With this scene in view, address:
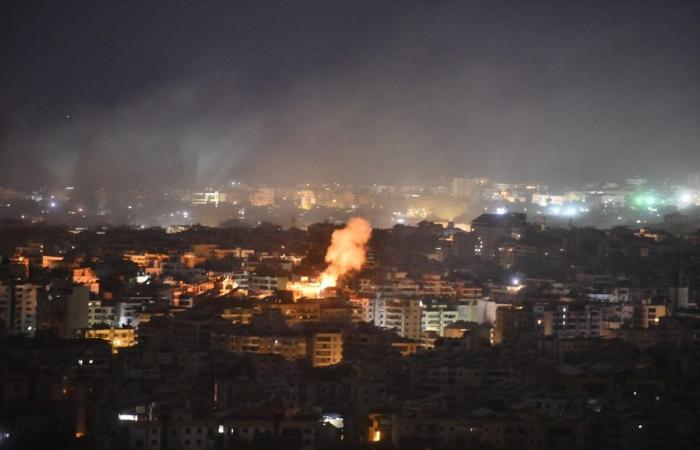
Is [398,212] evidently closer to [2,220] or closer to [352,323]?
[2,220]

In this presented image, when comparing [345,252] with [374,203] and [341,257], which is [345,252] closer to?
[341,257]

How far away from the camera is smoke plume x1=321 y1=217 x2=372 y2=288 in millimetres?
16845

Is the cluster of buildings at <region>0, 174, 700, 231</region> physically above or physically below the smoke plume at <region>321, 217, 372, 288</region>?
above

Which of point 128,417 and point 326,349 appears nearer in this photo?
point 128,417

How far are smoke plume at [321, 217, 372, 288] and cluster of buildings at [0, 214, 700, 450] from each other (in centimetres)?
11

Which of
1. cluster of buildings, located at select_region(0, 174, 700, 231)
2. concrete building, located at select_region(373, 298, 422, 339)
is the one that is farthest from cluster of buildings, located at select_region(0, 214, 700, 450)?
cluster of buildings, located at select_region(0, 174, 700, 231)

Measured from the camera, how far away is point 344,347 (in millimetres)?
12820

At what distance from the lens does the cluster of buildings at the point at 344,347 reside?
Answer: 10.1 m

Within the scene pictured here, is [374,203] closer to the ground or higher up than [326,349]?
higher up

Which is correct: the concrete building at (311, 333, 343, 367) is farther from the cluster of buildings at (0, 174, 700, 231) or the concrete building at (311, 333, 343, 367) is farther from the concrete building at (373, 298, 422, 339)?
the cluster of buildings at (0, 174, 700, 231)

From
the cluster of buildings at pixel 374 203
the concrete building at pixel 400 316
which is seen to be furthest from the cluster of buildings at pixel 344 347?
the cluster of buildings at pixel 374 203

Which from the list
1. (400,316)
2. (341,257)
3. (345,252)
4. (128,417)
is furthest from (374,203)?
(128,417)

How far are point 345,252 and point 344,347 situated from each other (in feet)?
16.7

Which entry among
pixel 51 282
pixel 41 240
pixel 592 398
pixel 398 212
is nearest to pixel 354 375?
pixel 592 398
